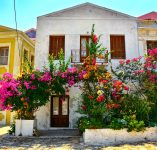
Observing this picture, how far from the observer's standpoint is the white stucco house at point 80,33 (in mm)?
14789

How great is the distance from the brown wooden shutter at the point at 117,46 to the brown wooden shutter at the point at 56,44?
3.39 m

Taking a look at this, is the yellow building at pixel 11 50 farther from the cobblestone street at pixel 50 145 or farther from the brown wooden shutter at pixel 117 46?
the cobblestone street at pixel 50 145

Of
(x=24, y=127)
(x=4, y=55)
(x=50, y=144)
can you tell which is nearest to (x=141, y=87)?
(x=50, y=144)

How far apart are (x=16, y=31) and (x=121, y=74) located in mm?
8884

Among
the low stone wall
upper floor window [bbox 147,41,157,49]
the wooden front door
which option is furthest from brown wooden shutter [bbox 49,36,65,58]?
the low stone wall

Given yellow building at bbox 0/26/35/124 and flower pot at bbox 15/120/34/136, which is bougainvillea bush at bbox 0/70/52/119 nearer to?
flower pot at bbox 15/120/34/136

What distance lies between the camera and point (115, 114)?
11031 millimetres

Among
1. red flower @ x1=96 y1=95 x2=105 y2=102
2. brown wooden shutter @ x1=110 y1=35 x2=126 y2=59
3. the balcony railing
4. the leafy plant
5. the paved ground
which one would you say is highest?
brown wooden shutter @ x1=110 y1=35 x2=126 y2=59

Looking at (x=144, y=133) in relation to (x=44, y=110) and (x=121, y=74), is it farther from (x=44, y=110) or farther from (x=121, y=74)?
(x=44, y=110)

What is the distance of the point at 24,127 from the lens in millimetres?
11547

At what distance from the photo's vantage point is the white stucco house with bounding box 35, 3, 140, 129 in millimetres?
14789

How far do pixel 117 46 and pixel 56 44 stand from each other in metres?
4.19

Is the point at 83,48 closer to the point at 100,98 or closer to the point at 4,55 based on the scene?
the point at 100,98

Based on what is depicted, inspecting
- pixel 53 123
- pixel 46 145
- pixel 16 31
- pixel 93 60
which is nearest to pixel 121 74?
pixel 93 60
